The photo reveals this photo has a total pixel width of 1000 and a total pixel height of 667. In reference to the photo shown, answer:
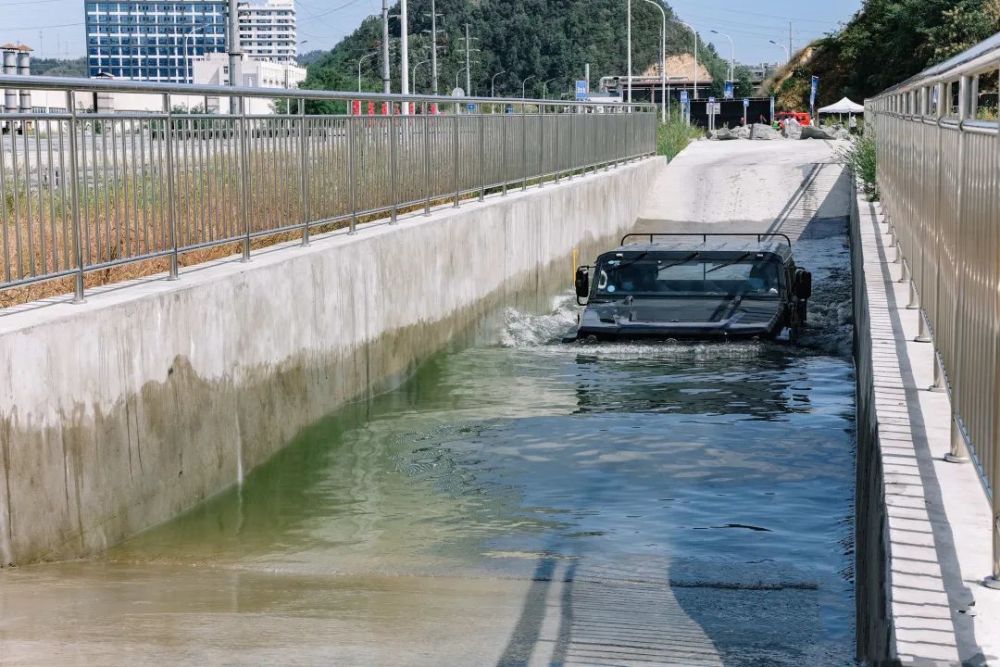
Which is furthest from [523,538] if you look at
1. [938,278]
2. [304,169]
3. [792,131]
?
[792,131]

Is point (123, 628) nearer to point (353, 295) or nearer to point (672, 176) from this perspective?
point (353, 295)

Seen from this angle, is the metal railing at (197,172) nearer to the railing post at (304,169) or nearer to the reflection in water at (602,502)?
the railing post at (304,169)

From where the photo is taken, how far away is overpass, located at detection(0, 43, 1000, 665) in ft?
20.4

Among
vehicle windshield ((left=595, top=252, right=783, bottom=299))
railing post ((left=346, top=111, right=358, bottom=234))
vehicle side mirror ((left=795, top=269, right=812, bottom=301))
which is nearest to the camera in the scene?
railing post ((left=346, top=111, right=358, bottom=234))

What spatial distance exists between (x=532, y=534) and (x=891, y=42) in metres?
84.0

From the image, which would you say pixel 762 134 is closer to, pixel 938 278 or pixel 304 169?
pixel 304 169

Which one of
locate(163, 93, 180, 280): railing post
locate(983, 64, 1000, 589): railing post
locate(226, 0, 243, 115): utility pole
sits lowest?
locate(983, 64, 1000, 589): railing post

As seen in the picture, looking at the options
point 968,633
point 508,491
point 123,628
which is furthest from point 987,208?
point 508,491

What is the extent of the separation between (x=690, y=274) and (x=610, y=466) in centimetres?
543

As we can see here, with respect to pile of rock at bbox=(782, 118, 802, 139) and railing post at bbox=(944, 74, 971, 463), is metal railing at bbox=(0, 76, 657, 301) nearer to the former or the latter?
railing post at bbox=(944, 74, 971, 463)

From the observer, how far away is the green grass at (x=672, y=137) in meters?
41.9

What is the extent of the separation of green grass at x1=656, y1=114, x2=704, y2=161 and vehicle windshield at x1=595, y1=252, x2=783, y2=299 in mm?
24980

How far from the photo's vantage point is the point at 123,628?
6.33 m

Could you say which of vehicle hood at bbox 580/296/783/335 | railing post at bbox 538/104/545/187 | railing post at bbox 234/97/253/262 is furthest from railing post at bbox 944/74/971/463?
railing post at bbox 538/104/545/187
